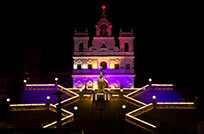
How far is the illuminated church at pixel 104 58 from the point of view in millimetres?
38938

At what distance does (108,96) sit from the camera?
106 ft

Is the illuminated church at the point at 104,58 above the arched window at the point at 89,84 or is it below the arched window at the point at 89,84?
above

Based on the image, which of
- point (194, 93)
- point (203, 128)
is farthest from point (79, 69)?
point (203, 128)

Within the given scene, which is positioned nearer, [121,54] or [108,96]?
[108,96]

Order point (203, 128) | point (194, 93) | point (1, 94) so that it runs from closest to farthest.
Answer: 1. point (203, 128)
2. point (194, 93)
3. point (1, 94)

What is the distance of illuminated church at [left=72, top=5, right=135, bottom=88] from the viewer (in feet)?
128

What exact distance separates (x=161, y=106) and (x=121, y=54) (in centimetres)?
1230

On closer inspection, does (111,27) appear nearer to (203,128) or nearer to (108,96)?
(108,96)

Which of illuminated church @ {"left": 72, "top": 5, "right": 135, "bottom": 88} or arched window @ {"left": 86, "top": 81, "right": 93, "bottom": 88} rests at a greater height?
illuminated church @ {"left": 72, "top": 5, "right": 135, "bottom": 88}

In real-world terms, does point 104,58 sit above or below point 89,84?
above

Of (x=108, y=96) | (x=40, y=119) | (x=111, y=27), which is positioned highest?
(x=111, y=27)

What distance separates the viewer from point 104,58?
39.9m

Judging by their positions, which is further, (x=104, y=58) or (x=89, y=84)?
(x=104, y=58)

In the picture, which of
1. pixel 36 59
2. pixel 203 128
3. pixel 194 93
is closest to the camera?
pixel 203 128
